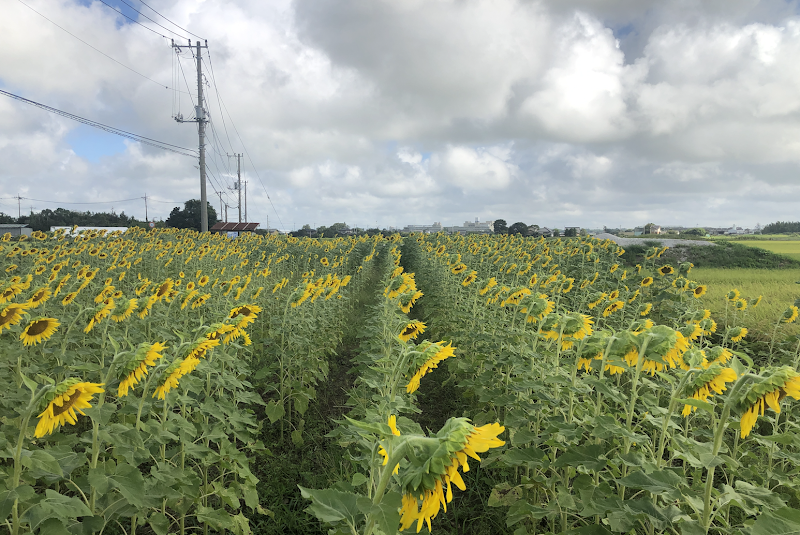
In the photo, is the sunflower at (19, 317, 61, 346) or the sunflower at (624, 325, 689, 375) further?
the sunflower at (19, 317, 61, 346)

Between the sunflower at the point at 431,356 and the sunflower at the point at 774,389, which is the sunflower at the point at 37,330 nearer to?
the sunflower at the point at 431,356

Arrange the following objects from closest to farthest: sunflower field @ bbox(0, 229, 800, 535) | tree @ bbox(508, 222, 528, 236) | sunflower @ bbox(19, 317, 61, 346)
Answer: sunflower field @ bbox(0, 229, 800, 535) < sunflower @ bbox(19, 317, 61, 346) < tree @ bbox(508, 222, 528, 236)

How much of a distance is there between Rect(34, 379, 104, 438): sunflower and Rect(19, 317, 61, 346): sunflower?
191 centimetres

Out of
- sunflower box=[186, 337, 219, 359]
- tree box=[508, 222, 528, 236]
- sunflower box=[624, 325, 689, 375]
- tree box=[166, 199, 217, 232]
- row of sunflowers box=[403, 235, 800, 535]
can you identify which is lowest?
row of sunflowers box=[403, 235, 800, 535]

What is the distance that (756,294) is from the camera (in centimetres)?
1027

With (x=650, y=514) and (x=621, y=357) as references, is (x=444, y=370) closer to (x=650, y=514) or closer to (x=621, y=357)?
(x=621, y=357)

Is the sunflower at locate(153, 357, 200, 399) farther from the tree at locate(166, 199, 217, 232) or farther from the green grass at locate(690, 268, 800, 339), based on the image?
the tree at locate(166, 199, 217, 232)

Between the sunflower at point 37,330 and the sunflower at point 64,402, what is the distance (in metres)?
1.91

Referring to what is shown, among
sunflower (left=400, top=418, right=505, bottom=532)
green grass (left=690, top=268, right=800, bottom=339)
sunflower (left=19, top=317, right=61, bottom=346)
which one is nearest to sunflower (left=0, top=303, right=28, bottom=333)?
sunflower (left=19, top=317, right=61, bottom=346)

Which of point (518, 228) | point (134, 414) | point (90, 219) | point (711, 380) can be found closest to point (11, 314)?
point (134, 414)

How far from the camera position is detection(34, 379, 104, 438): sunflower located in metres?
1.82

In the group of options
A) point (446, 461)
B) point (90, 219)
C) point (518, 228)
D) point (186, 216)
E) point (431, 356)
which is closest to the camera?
point (446, 461)

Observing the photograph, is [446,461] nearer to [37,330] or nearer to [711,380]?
[711,380]

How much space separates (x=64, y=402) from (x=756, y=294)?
13447mm
